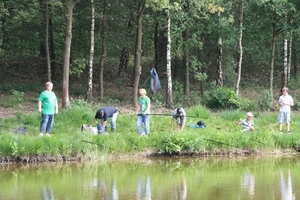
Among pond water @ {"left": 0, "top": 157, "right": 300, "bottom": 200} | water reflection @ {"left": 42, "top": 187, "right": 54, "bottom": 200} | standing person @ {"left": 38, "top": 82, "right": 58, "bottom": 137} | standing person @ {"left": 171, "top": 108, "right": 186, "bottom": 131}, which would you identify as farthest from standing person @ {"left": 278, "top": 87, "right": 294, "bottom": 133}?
water reflection @ {"left": 42, "top": 187, "right": 54, "bottom": 200}

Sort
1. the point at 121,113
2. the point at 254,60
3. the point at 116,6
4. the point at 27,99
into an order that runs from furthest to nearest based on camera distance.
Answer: the point at 254,60, the point at 116,6, the point at 27,99, the point at 121,113

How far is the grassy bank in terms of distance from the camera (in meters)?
15.2

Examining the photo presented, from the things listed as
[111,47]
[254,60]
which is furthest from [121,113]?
[254,60]

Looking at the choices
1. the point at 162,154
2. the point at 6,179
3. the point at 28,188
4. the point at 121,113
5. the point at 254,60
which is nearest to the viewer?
the point at 28,188

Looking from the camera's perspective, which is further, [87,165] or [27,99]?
[27,99]

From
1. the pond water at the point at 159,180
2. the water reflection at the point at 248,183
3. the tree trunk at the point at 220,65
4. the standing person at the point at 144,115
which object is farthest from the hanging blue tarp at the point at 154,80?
the water reflection at the point at 248,183

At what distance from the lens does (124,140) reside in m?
16.2

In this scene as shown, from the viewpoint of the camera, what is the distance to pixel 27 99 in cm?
2588

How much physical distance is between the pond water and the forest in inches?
355

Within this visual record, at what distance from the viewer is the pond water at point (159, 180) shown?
1067 cm

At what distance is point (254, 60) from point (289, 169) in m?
23.2

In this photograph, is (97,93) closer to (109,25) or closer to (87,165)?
(109,25)

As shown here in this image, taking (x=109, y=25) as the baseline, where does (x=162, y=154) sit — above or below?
below

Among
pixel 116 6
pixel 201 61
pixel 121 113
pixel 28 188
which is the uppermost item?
pixel 116 6
